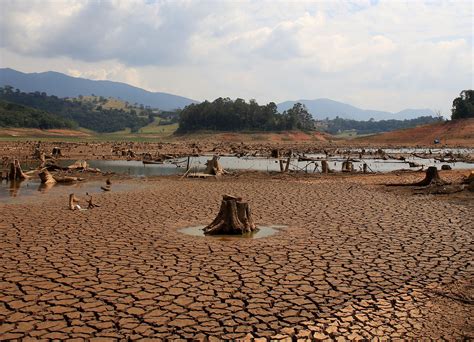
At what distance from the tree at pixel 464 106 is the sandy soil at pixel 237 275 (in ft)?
268

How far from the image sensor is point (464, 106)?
8662cm

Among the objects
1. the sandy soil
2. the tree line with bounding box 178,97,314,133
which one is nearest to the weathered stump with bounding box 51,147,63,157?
the sandy soil

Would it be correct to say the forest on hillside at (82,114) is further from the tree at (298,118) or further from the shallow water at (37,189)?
the shallow water at (37,189)

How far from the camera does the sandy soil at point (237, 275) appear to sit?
19.6 feet

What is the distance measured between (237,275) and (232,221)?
3.66 metres

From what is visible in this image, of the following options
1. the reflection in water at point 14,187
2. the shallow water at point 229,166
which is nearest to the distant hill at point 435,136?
the shallow water at point 229,166

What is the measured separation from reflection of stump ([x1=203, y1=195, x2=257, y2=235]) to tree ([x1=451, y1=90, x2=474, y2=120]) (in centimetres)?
8768

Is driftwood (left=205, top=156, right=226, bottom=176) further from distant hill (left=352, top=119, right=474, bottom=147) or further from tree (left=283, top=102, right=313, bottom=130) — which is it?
tree (left=283, top=102, right=313, bottom=130)

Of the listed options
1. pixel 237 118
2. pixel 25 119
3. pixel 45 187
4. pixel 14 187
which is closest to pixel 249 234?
pixel 45 187

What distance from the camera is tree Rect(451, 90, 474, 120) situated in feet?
282

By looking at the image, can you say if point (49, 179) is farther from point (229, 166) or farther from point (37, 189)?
point (229, 166)

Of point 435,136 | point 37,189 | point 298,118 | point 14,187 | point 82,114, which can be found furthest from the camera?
point 82,114

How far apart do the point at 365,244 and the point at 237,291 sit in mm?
4263

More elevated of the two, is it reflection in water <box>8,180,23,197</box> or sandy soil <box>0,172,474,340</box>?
reflection in water <box>8,180,23,197</box>
